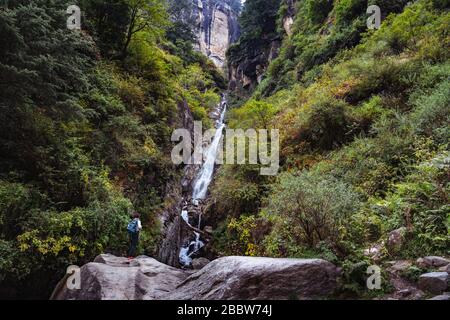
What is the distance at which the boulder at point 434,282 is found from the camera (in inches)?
178

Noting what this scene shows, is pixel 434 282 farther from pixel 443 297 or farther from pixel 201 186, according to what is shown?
pixel 201 186

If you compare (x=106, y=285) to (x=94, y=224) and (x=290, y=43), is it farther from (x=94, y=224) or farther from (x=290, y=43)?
(x=290, y=43)

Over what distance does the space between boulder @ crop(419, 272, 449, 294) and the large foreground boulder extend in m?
1.23

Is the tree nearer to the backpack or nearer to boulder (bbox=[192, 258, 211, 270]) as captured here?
the backpack

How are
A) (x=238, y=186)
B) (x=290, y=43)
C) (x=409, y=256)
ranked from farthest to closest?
1. (x=290, y=43)
2. (x=238, y=186)
3. (x=409, y=256)

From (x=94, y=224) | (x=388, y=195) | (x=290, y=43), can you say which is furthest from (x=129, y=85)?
(x=290, y=43)

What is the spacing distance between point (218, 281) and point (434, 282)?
3428 millimetres

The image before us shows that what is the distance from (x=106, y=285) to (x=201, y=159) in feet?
55.8

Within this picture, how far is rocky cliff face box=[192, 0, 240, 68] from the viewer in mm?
62312

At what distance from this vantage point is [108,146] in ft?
38.5

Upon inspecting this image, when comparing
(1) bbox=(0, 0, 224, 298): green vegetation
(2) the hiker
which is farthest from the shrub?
(1) bbox=(0, 0, 224, 298): green vegetation

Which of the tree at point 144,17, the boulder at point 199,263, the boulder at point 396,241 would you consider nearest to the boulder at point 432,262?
the boulder at point 396,241

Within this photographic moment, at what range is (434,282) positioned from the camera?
4602 millimetres
